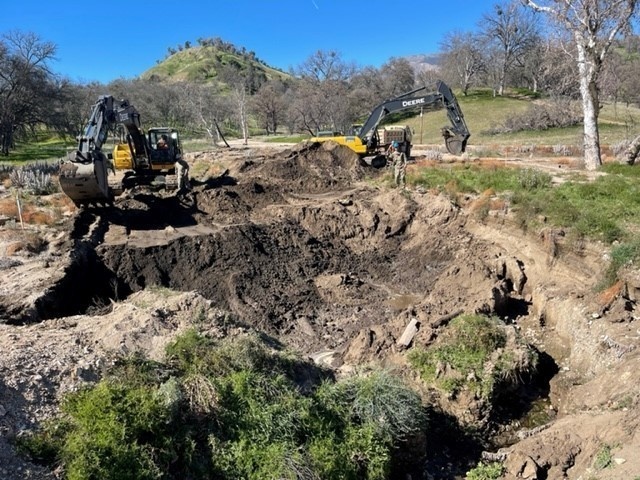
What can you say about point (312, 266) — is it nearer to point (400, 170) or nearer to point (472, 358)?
point (472, 358)

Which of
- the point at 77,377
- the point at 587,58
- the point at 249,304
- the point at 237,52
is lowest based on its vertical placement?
the point at 249,304

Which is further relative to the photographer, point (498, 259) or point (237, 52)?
point (237, 52)

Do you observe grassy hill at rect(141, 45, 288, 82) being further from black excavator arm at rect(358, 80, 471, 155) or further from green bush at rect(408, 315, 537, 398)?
green bush at rect(408, 315, 537, 398)

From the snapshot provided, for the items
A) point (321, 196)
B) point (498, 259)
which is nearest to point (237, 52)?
point (321, 196)

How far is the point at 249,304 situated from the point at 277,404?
5.88 meters

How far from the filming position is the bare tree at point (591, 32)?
1572 centimetres

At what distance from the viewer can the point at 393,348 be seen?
9.09m

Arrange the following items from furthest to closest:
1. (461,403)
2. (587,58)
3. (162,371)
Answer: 1. (587,58)
2. (461,403)
3. (162,371)

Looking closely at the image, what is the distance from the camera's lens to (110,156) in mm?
20578

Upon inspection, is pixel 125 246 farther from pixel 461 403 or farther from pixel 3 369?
pixel 461 403

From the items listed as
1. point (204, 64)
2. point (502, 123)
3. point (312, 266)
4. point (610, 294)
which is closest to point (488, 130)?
point (502, 123)

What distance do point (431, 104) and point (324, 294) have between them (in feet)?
44.7

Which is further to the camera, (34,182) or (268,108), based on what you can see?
(268,108)

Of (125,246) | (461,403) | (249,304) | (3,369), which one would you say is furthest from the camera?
(125,246)
